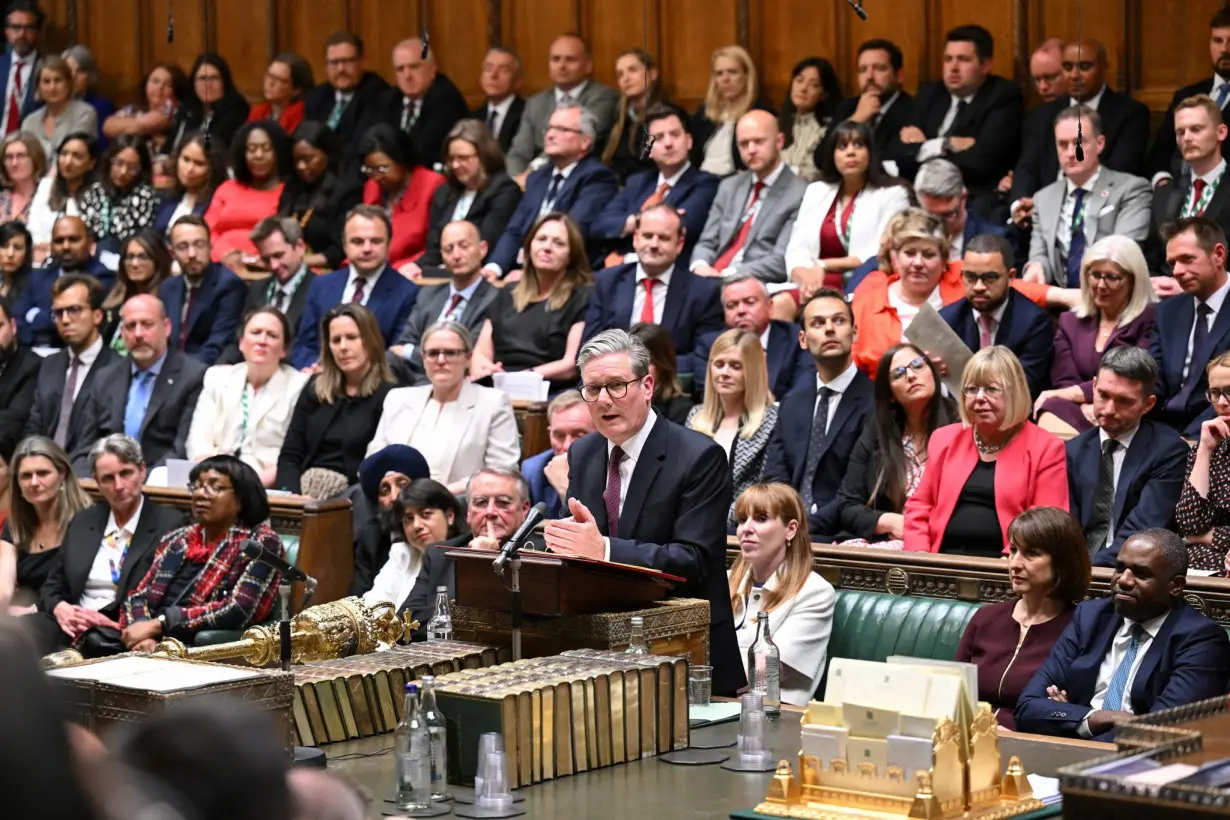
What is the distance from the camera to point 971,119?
7789mm

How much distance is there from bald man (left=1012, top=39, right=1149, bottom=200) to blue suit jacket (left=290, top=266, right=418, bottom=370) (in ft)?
8.53

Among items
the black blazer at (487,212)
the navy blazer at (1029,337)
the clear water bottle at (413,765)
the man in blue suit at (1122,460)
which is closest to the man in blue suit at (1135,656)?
the man in blue suit at (1122,460)

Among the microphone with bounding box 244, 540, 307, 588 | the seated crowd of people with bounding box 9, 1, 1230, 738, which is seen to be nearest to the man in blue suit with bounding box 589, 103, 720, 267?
the seated crowd of people with bounding box 9, 1, 1230, 738

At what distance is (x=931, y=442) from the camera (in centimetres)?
537

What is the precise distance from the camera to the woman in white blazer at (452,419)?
21.7 ft

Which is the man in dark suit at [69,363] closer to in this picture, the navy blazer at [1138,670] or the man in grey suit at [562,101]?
the man in grey suit at [562,101]

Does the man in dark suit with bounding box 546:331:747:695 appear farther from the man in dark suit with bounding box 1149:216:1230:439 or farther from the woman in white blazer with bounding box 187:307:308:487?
the woman in white blazer with bounding box 187:307:308:487

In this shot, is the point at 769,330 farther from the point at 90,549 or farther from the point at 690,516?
the point at 690,516

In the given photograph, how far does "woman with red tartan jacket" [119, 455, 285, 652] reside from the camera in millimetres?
5613

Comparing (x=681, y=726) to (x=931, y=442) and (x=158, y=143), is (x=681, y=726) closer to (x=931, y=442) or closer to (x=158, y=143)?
(x=931, y=442)

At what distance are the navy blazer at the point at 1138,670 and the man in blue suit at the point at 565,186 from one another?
4.46 m

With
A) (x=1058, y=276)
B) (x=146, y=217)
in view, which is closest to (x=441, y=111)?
(x=146, y=217)

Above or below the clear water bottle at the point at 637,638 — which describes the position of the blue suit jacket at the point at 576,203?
above

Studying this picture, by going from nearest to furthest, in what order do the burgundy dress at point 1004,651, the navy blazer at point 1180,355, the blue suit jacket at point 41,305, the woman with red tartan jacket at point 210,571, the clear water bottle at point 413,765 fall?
the clear water bottle at point 413,765
the burgundy dress at point 1004,651
the woman with red tartan jacket at point 210,571
the navy blazer at point 1180,355
the blue suit jacket at point 41,305
